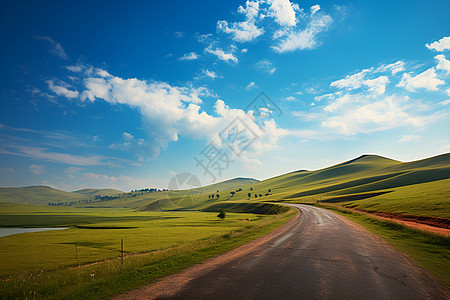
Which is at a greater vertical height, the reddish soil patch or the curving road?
the curving road

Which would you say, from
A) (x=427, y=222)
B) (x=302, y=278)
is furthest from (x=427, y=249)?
(x=427, y=222)

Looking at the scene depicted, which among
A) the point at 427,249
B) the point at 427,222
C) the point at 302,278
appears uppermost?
the point at 302,278

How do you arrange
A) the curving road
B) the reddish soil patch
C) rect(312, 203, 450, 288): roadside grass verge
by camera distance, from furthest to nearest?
1. the reddish soil patch
2. rect(312, 203, 450, 288): roadside grass verge
3. the curving road

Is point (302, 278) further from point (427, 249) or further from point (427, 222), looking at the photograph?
point (427, 222)

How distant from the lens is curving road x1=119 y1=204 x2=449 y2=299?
847cm

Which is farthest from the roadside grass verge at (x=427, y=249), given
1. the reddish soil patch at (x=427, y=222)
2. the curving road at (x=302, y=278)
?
the reddish soil patch at (x=427, y=222)

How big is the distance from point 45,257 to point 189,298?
29.5 m

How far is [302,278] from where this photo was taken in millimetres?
10023

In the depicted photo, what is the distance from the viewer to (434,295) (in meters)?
8.52

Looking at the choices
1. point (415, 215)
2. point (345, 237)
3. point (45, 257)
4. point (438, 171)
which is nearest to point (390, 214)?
point (415, 215)

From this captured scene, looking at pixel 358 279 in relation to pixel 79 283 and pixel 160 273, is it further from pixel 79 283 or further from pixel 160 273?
pixel 79 283

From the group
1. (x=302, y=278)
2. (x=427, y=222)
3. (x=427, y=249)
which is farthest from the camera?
(x=427, y=222)

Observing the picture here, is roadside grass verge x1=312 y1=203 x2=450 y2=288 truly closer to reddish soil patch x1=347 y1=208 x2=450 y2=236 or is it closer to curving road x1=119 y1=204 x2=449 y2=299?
curving road x1=119 y1=204 x2=449 y2=299

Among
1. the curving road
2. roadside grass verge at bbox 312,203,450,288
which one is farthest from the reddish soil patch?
the curving road
